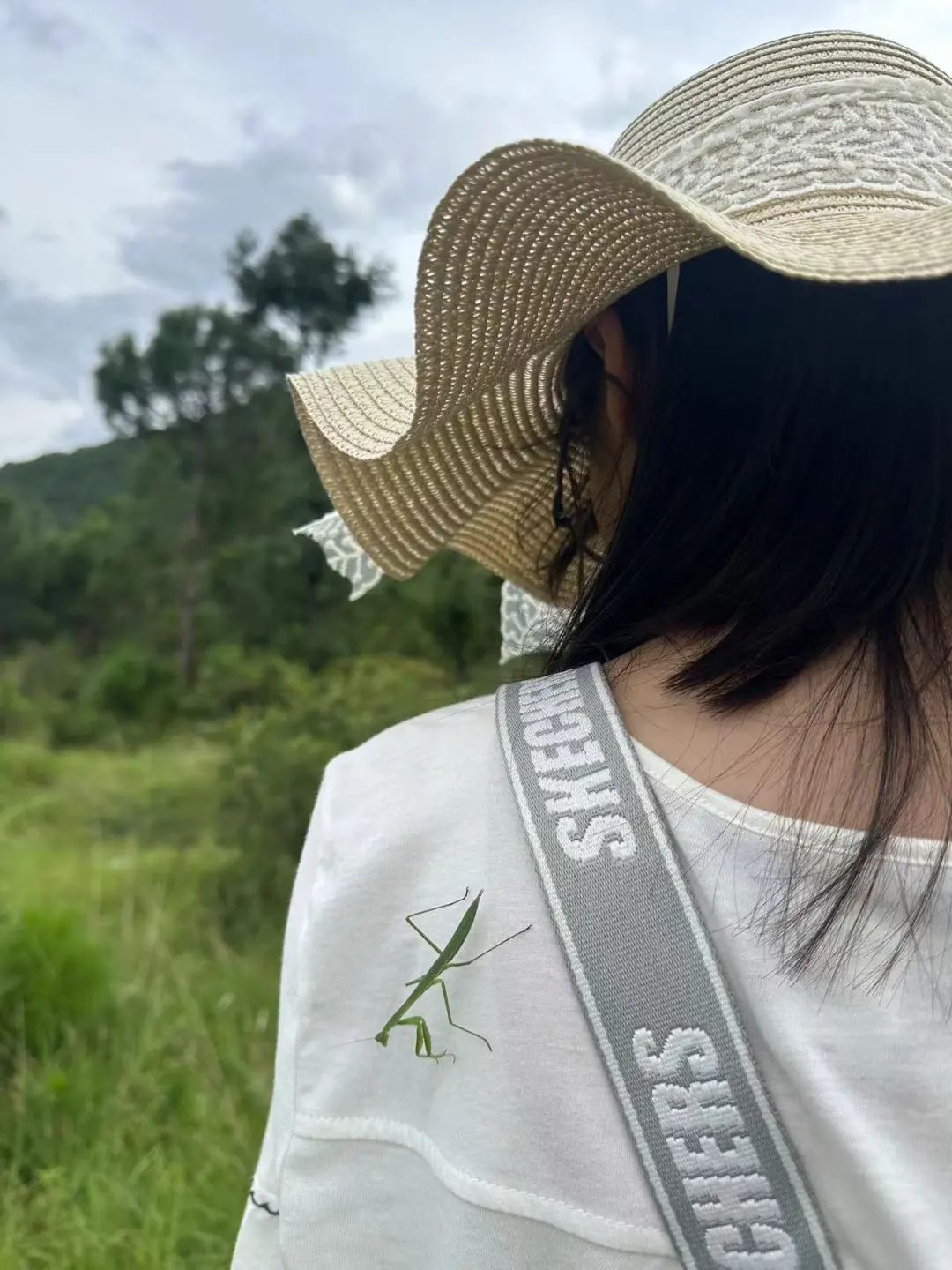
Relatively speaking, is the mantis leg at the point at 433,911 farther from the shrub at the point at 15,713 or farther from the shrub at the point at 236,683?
the shrub at the point at 15,713

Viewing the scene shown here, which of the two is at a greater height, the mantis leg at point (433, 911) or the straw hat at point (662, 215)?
the straw hat at point (662, 215)

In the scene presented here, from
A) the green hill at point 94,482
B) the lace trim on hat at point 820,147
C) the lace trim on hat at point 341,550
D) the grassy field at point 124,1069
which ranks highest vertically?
the green hill at point 94,482

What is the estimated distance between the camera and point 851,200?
2.24 ft

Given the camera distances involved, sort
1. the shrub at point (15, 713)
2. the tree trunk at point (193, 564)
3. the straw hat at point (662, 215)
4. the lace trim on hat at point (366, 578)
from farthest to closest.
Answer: the tree trunk at point (193, 564)
the shrub at point (15, 713)
the lace trim on hat at point (366, 578)
the straw hat at point (662, 215)

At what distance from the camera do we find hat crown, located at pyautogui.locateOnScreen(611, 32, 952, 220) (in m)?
0.69

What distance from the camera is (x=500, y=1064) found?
48 centimetres

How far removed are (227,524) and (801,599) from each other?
380 inches

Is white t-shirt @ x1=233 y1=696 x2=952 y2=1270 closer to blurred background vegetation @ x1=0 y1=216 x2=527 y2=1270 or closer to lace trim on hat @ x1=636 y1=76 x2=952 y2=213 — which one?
lace trim on hat @ x1=636 y1=76 x2=952 y2=213

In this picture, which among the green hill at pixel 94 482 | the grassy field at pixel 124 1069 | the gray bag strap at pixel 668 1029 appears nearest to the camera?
the gray bag strap at pixel 668 1029

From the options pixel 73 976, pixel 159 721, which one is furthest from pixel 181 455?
pixel 73 976

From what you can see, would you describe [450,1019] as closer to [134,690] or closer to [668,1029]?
[668,1029]

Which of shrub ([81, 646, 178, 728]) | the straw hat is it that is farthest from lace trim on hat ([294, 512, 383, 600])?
shrub ([81, 646, 178, 728])

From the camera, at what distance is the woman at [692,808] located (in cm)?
45

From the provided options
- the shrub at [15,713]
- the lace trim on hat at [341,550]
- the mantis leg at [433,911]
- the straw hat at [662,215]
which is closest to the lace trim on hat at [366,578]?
the lace trim on hat at [341,550]
